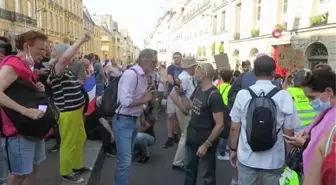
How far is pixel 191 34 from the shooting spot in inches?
1870

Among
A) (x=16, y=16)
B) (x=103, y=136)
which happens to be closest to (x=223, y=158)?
(x=103, y=136)

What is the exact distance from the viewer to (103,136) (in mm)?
5805

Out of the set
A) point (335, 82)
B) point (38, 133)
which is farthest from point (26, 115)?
point (335, 82)

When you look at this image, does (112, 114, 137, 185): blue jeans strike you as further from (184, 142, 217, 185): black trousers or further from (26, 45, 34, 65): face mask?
(26, 45, 34, 65): face mask

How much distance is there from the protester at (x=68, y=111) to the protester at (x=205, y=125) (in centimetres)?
143

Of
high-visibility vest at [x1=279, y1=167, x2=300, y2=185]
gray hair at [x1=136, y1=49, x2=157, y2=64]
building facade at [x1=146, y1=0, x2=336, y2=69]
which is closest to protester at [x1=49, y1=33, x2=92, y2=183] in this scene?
gray hair at [x1=136, y1=49, x2=157, y2=64]

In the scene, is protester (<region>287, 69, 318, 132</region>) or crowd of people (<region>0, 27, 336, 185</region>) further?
protester (<region>287, 69, 318, 132</region>)

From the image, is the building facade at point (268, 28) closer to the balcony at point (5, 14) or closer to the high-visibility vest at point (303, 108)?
the high-visibility vest at point (303, 108)

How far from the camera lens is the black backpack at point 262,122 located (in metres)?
2.60

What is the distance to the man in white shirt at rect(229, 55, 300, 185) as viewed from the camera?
2697 mm

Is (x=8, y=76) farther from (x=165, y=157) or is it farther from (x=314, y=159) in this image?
(x=165, y=157)

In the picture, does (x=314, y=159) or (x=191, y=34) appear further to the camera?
(x=191, y=34)

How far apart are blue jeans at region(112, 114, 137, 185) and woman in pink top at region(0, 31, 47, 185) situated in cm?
92

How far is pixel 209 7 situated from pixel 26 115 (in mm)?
35229
